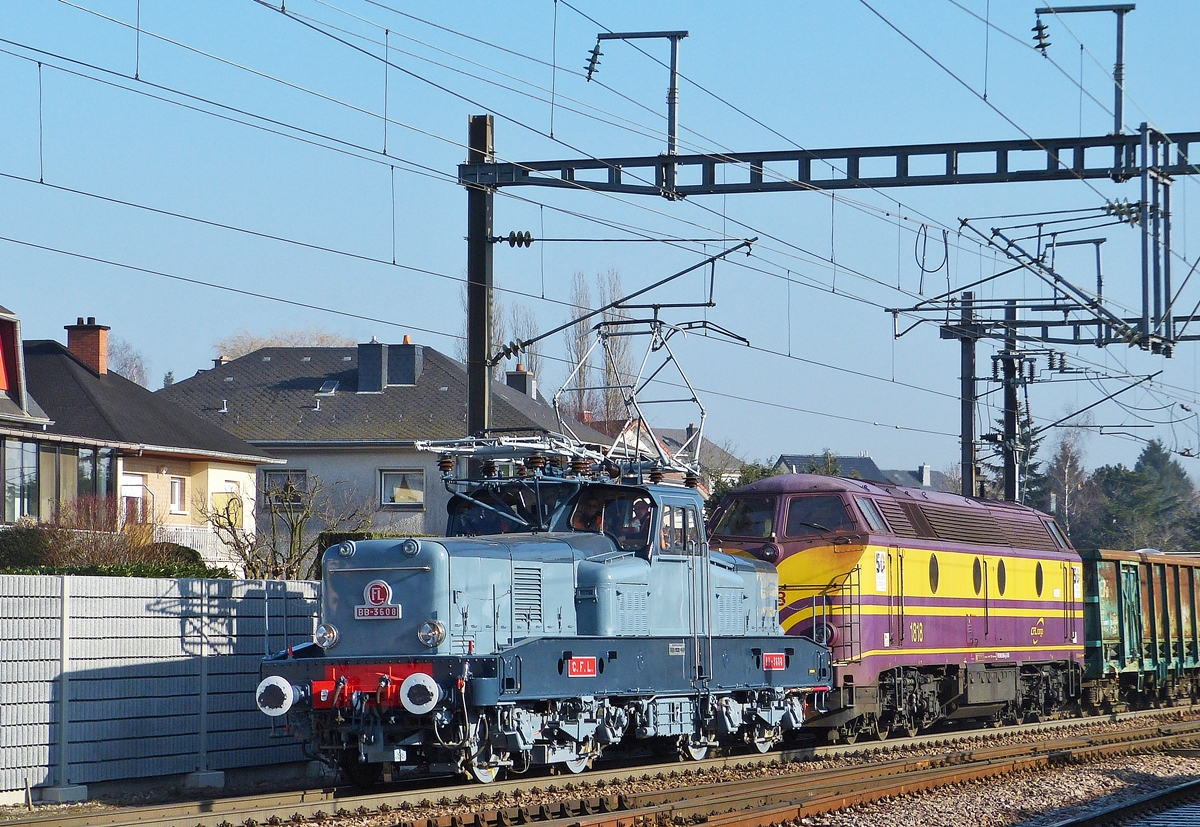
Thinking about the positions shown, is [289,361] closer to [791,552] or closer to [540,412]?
[540,412]

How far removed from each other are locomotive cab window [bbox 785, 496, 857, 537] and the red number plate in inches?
222

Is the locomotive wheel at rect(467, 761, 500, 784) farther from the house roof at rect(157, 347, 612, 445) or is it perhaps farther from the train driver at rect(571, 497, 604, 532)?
the house roof at rect(157, 347, 612, 445)

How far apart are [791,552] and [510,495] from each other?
199 inches

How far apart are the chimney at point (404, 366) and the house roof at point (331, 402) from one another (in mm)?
298

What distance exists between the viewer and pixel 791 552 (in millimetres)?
18688

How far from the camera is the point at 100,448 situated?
37.3 metres

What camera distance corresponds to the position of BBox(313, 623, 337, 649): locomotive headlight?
1330 cm

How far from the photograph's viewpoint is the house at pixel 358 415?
47.1 meters

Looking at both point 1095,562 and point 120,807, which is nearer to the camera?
point 120,807

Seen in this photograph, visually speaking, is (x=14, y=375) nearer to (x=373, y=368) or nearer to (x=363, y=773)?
(x=373, y=368)

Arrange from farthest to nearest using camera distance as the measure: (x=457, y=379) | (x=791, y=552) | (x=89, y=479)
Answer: (x=457, y=379), (x=89, y=479), (x=791, y=552)

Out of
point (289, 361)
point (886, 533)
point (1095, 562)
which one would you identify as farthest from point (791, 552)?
point (289, 361)

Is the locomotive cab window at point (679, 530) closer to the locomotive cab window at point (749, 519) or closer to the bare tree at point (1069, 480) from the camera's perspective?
the locomotive cab window at point (749, 519)

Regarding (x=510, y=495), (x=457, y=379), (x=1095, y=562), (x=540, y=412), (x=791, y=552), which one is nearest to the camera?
(x=510, y=495)
